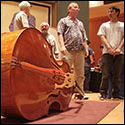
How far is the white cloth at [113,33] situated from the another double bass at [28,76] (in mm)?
1835

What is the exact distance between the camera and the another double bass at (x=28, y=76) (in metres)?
1.67

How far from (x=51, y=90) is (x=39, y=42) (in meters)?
0.46

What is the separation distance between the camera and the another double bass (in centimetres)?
167

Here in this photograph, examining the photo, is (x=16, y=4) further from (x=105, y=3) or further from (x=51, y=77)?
(x=105, y=3)

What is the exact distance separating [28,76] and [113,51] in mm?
2182

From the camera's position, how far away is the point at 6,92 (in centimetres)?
165

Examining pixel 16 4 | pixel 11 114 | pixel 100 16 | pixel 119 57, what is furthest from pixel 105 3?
pixel 11 114

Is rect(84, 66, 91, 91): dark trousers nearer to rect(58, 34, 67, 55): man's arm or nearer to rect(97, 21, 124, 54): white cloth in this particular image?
rect(97, 21, 124, 54): white cloth

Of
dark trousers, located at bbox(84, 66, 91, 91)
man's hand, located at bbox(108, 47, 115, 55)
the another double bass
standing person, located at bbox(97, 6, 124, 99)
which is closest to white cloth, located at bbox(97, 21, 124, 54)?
standing person, located at bbox(97, 6, 124, 99)

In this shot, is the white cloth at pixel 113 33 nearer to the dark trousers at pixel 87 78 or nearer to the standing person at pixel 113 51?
the standing person at pixel 113 51

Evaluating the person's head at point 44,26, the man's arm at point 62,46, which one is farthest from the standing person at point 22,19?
the person's head at point 44,26

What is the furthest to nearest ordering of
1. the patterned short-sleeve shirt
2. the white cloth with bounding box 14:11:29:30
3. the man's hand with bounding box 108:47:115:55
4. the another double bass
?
the man's hand with bounding box 108:47:115:55
the patterned short-sleeve shirt
the white cloth with bounding box 14:11:29:30
the another double bass

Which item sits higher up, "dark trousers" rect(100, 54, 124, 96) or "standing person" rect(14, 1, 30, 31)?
"standing person" rect(14, 1, 30, 31)

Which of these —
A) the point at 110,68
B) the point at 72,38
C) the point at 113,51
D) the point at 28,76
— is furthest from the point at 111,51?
the point at 28,76
